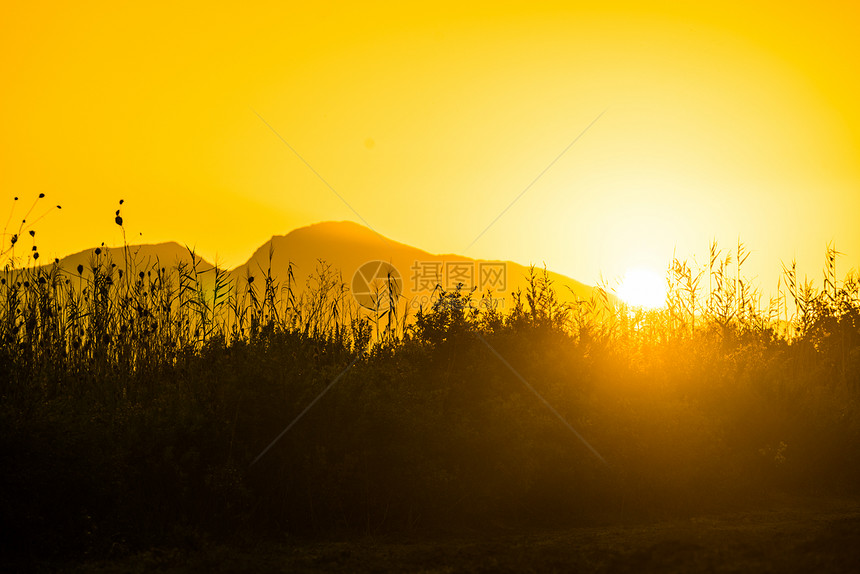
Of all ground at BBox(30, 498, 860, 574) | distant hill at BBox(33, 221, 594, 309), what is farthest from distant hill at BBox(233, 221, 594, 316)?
ground at BBox(30, 498, 860, 574)

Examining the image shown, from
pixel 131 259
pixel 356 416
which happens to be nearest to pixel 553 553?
pixel 356 416

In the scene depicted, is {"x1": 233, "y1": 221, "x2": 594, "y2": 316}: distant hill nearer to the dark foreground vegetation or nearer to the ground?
the dark foreground vegetation

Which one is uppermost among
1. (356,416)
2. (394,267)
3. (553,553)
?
(394,267)

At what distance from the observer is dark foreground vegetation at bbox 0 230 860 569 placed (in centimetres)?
629

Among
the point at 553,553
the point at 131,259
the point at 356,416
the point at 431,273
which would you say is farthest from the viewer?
the point at 431,273

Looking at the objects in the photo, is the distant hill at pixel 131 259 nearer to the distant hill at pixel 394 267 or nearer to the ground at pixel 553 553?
the distant hill at pixel 394 267

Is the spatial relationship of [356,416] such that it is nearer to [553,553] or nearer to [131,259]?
[553,553]

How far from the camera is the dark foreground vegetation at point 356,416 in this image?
6286mm

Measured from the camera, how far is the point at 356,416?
24.0ft

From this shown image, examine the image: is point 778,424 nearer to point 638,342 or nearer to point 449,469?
point 638,342

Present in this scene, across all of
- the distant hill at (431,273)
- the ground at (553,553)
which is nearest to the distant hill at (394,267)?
the distant hill at (431,273)

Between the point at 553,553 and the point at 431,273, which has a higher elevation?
the point at 431,273

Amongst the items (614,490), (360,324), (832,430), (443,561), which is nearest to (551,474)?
(614,490)

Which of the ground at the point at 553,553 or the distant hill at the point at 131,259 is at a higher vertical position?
the distant hill at the point at 131,259
